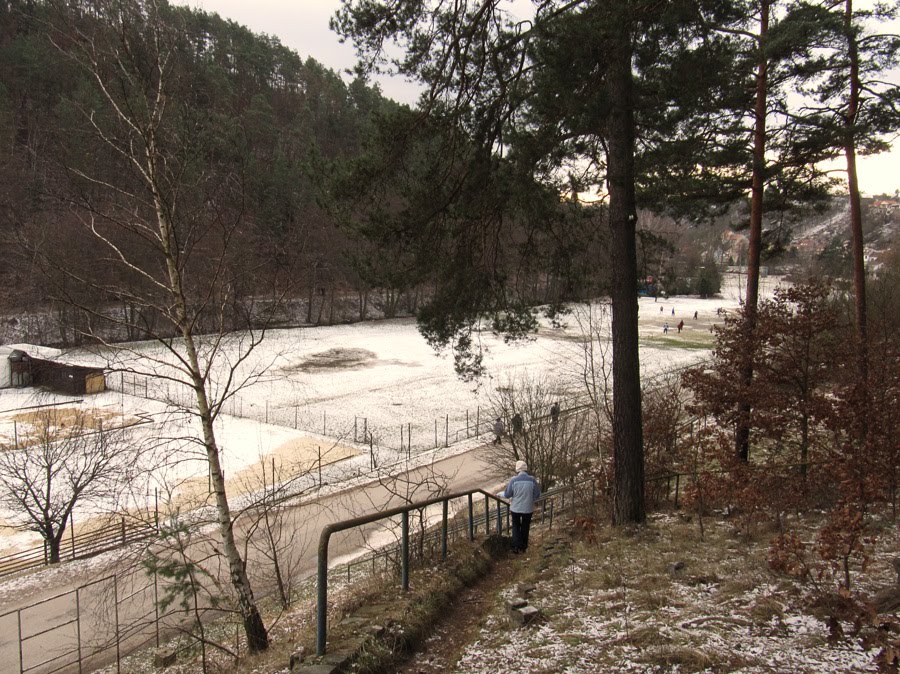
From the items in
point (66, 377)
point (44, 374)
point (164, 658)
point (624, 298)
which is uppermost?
point (624, 298)

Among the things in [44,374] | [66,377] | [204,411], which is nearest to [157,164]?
[204,411]

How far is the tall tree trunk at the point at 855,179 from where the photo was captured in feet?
28.1

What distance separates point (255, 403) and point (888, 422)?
28.8 m

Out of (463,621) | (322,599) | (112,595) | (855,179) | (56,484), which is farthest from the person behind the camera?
(56,484)

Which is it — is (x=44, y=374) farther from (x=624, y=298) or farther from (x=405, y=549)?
(x=624, y=298)


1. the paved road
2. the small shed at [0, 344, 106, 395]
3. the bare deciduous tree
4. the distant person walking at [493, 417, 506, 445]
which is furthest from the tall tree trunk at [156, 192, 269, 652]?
the small shed at [0, 344, 106, 395]

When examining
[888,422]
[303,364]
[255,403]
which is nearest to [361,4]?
[888,422]

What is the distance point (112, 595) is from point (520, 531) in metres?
9.41

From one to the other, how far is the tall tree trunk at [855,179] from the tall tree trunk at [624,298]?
9.68 feet

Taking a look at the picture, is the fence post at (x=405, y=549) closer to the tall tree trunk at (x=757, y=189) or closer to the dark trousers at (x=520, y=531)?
the dark trousers at (x=520, y=531)

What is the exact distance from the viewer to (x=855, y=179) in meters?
12.4

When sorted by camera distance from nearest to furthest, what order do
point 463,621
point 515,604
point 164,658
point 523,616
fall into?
point 523,616
point 515,604
point 463,621
point 164,658

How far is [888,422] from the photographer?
6859 millimetres

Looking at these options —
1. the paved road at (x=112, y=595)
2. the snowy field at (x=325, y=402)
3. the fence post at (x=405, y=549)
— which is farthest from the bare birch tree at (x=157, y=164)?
the snowy field at (x=325, y=402)
